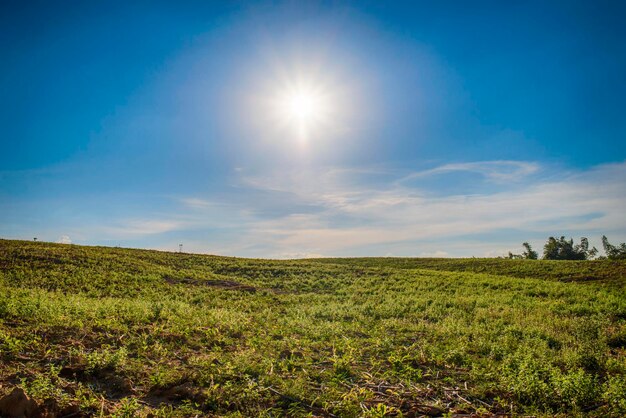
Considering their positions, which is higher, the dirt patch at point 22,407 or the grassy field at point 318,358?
the dirt patch at point 22,407

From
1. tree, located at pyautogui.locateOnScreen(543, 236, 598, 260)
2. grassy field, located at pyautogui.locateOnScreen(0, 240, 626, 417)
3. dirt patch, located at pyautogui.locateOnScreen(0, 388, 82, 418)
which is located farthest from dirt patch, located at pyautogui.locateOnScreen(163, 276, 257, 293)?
A: tree, located at pyautogui.locateOnScreen(543, 236, 598, 260)

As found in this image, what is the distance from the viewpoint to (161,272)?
31250 mm

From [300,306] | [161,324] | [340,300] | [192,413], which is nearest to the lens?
[192,413]

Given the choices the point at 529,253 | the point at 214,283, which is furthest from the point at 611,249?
the point at 214,283

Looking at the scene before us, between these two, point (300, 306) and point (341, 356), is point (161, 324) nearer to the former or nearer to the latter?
point (341, 356)

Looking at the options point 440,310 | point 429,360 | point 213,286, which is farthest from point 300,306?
point 429,360

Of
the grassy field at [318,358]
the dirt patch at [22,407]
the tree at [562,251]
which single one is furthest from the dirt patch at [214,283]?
the tree at [562,251]

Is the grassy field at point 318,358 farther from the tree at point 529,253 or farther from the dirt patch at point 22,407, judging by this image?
the tree at point 529,253

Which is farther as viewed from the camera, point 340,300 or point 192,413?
point 340,300

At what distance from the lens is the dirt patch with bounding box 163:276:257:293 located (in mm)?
27034

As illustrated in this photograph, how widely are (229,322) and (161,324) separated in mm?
2443

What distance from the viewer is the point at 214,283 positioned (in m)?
29.0

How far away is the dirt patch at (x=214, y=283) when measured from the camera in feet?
88.7

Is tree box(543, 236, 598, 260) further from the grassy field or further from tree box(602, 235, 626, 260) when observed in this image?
the grassy field
